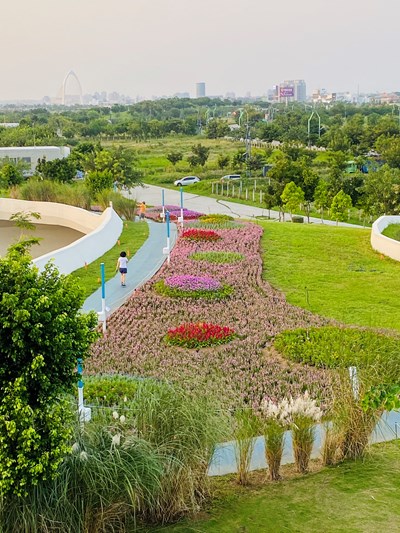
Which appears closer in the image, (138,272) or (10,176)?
(138,272)

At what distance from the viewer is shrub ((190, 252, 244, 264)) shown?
16.8 metres

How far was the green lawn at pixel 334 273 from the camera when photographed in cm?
1326

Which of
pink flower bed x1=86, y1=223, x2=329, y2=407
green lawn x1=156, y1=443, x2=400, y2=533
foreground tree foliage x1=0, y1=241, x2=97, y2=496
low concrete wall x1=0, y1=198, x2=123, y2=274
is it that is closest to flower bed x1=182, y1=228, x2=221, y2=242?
low concrete wall x1=0, y1=198, x2=123, y2=274

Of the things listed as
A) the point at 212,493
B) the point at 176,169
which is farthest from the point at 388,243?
the point at 176,169

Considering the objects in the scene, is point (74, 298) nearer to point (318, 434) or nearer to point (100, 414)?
point (100, 414)

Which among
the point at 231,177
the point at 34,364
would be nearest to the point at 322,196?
the point at 231,177

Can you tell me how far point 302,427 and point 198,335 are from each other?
4.72 metres

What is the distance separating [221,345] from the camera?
10977 mm

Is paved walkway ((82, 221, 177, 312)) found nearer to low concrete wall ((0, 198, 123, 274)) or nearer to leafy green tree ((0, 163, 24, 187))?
low concrete wall ((0, 198, 123, 274))

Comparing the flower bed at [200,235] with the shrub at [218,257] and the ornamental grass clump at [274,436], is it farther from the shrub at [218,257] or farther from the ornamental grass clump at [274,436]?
the ornamental grass clump at [274,436]

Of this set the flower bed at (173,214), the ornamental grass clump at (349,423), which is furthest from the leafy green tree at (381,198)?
the ornamental grass clump at (349,423)

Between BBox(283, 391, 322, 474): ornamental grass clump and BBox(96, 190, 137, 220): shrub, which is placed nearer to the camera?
BBox(283, 391, 322, 474): ornamental grass clump

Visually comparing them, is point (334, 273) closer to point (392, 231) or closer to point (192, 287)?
point (192, 287)

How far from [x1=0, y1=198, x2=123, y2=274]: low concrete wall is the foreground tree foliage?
11.4 ft
